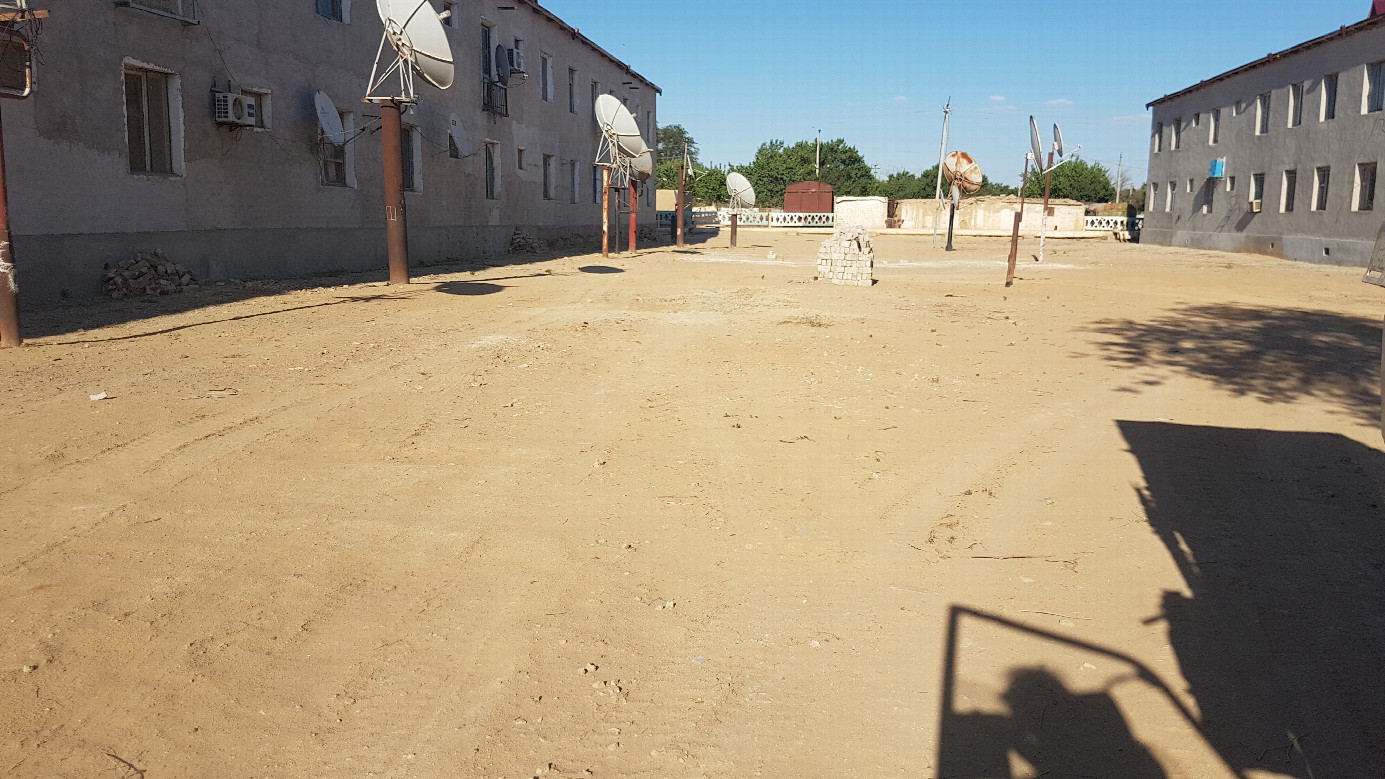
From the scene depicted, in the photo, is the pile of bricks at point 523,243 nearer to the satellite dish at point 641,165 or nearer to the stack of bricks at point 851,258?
the satellite dish at point 641,165

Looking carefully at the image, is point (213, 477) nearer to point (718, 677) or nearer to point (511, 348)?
point (718, 677)

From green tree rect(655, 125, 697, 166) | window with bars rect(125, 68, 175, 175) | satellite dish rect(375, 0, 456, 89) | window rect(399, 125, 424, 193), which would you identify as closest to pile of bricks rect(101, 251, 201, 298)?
window with bars rect(125, 68, 175, 175)

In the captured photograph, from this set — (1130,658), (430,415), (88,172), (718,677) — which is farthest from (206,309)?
(1130,658)

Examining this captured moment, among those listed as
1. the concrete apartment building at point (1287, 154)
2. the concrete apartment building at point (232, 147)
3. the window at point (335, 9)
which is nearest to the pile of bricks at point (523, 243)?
the concrete apartment building at point (232, 147)

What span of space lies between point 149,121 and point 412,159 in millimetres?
7294

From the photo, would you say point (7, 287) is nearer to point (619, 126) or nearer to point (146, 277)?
point (146, 277)

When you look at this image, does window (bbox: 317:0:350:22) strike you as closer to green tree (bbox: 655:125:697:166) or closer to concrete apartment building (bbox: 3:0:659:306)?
concrete apartment building (bbox: 3:0:659:306)

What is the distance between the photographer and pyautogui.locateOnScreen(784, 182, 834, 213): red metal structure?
56250 mm

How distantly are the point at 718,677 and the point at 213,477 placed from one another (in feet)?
10.2

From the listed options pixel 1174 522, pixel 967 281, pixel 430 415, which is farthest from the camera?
pixel 967 281

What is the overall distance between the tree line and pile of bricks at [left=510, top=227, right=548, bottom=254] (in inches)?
1429

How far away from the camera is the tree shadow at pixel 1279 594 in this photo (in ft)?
9.00

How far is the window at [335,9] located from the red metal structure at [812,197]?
137 feet

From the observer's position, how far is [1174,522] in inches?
176
